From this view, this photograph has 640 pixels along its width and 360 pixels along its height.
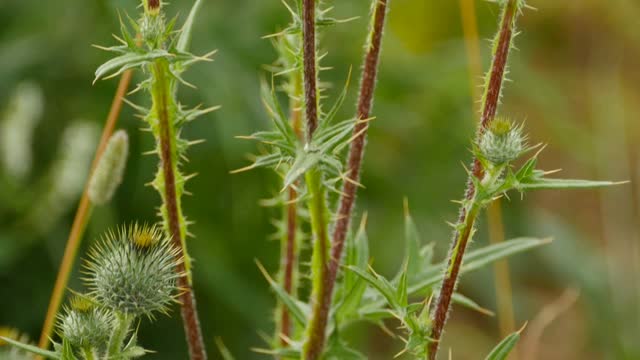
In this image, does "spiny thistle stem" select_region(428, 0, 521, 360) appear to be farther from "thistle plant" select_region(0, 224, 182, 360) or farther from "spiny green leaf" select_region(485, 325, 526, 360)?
"thistle plant" select_region(0, 224, 182, 360)

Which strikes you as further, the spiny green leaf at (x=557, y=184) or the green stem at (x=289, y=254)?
the green stem at (x=289, y=254)

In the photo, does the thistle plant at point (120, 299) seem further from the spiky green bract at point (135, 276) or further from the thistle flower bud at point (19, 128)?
the thistle flower bud at point (19, 128)

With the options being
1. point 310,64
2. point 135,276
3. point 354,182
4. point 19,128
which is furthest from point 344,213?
point 19,128

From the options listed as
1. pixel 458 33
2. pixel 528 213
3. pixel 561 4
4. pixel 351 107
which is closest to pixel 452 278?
pixel 351 107

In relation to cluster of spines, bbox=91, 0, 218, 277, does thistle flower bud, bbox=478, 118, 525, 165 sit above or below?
below

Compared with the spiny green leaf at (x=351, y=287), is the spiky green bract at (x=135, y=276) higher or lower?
higher

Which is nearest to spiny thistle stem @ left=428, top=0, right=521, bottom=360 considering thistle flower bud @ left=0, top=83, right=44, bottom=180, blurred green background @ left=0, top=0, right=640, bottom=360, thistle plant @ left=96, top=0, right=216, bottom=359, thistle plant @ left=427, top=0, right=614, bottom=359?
thistle plant @ left=427, top=0, right=614, bottom=359

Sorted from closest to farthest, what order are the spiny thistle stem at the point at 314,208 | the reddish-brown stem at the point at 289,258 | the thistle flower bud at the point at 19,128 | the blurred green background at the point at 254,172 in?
1. the spiny thistle stem at the point at 314,208
2. the reddish-brown stem at the point at 289,258
3. the thistle flower bud at the point at 19,128
4. the blurred green background at the point at 254,172

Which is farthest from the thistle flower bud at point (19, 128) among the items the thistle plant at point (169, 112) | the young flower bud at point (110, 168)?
the thistle plant at point (169, 112)

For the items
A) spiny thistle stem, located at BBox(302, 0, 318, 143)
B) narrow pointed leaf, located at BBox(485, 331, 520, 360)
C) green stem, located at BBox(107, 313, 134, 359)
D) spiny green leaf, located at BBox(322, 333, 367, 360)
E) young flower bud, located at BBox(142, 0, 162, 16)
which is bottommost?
spiny green leaf, located at BBox(322, 333, 367, 360)
